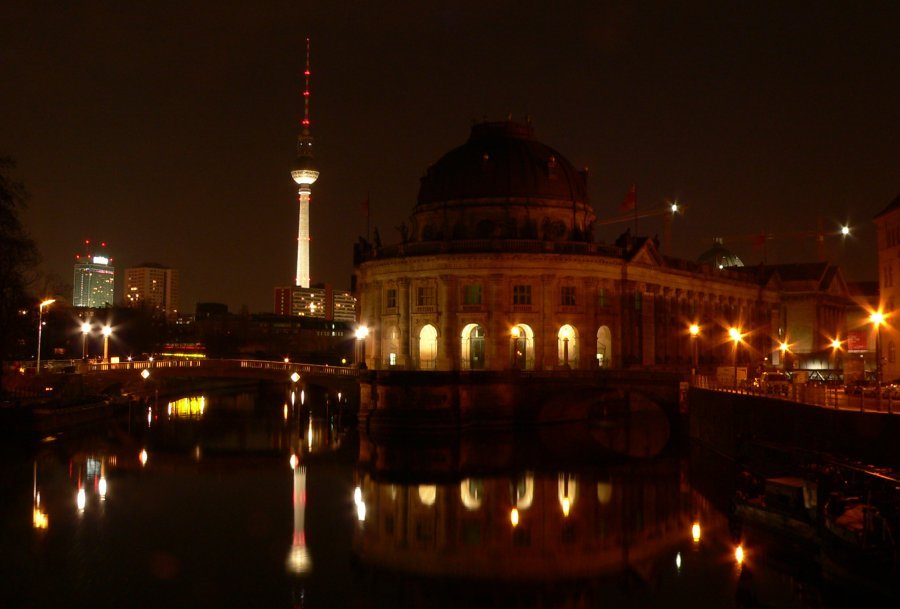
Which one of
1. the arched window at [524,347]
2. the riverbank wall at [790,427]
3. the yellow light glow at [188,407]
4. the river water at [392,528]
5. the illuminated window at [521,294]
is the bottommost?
the river water at [392,528]

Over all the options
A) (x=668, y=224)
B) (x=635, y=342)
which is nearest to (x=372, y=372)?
(x=635, y=342)

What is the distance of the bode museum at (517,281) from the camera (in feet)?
281

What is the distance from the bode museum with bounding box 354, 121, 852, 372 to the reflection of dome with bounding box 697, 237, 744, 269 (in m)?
42.0

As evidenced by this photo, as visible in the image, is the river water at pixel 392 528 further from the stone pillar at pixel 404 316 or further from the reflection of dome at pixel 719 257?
the reflection of dome at pixel 719 257

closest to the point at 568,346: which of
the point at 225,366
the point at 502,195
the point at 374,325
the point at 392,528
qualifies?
the point at 502,195

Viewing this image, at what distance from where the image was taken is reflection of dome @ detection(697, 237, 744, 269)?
154 metres

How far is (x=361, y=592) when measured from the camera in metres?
33.4

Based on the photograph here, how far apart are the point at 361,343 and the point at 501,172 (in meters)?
22.3

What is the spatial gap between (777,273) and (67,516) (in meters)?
109

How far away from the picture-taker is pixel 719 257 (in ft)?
507

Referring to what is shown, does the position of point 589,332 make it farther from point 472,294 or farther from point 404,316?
point 404,316

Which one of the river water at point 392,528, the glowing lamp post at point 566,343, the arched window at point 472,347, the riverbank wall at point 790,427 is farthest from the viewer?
the glowing lamp post at point 566,343

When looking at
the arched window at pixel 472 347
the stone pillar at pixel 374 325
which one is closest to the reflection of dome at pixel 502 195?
the stone pillar at pixel 374 325

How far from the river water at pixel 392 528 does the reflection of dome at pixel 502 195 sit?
28.4 m
